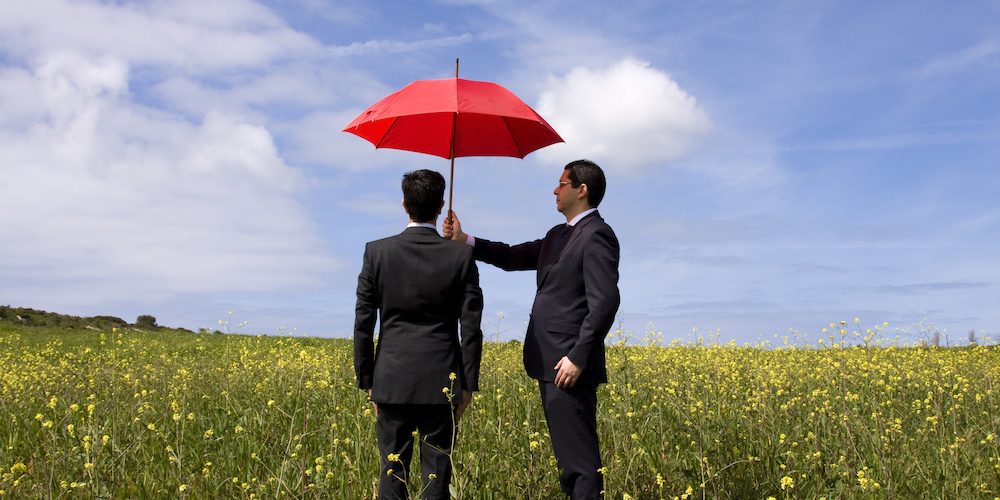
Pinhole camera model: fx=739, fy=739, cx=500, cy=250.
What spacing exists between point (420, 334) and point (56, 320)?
2987 centimetres

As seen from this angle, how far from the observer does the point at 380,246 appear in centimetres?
468

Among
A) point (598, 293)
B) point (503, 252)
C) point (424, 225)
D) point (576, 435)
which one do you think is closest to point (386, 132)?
point (503, 252)

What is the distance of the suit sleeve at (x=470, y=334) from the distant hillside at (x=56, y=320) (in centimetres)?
2750

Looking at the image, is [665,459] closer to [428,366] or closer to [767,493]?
[767,493]

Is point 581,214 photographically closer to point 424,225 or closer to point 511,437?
point 424,225

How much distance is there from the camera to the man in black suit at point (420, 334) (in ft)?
14.8

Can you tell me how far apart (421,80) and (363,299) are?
2161 millimetres

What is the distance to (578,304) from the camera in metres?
4.59

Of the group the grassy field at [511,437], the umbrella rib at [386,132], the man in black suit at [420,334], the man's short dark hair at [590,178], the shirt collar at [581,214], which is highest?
the umbrella rib at [386,132]

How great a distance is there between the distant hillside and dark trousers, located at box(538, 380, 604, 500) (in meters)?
27.7

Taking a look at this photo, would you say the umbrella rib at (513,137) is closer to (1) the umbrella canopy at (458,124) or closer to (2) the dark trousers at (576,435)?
(1) the umbrella canopy at (458,124)

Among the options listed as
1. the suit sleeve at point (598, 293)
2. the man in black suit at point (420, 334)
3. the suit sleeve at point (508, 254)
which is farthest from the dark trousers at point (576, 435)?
the suit sleeve at point (508, 254)

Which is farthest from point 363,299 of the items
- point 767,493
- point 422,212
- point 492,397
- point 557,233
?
point 492,397

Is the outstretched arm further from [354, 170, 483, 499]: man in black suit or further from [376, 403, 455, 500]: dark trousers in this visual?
[376, 403, 455, 500]: dark trousers
